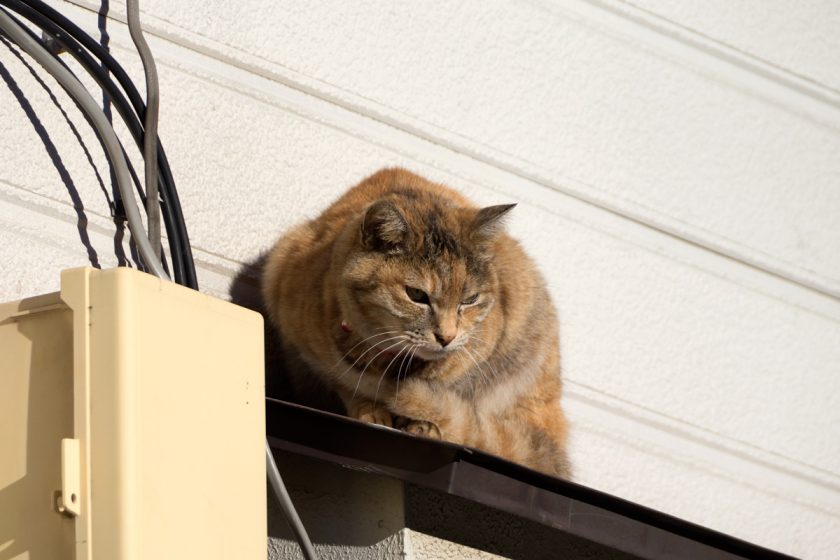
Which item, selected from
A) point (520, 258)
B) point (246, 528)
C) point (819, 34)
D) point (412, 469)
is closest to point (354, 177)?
point (520, 258)

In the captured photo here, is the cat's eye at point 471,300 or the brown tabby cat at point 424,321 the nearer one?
the brown tabby cat at point 424,321

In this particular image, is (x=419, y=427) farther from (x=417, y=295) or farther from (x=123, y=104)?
(x=123, y=104)

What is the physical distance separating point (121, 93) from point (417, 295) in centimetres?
95

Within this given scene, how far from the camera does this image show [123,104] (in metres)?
2.83

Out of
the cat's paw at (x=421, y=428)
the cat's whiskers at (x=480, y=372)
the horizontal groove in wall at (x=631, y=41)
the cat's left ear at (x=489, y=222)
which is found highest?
the horizontal groove in wall at (x=631, y=41)

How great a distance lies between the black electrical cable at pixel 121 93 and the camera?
2.75 meters

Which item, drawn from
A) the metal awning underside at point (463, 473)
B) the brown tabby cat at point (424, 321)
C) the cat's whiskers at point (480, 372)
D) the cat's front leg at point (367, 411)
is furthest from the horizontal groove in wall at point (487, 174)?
the metal awning underside at point (463, 473)

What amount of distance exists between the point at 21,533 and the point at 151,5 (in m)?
1.82

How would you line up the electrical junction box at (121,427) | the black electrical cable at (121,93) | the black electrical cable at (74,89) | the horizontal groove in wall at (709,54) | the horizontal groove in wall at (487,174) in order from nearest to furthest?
the electrical junction box at (121,427), the black electrical cable at (74,89), the black electrical cable at (121,93), the horizontal groove in wall at (487,174), the horizontal groove in wall at (709,54)

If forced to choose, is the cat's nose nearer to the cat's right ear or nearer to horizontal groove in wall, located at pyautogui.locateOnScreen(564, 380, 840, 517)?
the cat's right ear

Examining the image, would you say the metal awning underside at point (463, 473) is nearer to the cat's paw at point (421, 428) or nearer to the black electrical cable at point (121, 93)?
the cat's paw at point (421, 428)

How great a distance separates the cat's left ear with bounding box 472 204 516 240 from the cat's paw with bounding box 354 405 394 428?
0.57 meters

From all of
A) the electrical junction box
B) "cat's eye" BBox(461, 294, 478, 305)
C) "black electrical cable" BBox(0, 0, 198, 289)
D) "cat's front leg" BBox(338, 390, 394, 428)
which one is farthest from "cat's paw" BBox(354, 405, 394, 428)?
the electrical junction box

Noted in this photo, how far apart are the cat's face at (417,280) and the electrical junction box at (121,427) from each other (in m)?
1.07
